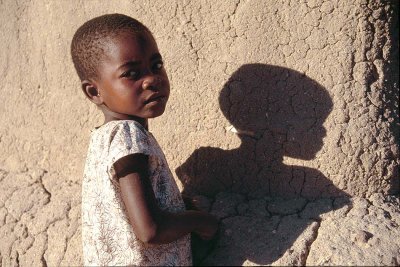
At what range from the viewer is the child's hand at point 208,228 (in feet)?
5.47

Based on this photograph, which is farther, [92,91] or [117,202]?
[92,91]

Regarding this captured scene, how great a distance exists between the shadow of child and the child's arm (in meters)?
0.29

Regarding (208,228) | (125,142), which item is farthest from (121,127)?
(208,228)

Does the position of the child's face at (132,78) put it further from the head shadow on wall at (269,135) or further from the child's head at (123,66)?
the head shadow on wall at (269,135)

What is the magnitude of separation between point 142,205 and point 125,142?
21 centimetres

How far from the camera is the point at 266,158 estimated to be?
190 centimetres

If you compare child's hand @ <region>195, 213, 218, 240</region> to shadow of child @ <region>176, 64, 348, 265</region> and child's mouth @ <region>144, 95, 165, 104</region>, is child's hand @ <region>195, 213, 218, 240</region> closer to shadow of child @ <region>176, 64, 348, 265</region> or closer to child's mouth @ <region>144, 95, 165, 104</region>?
shadow of child @ <region>176, 64, 348, 265</region>

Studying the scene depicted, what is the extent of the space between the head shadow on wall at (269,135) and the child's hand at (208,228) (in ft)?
0.93

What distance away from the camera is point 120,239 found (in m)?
1.58

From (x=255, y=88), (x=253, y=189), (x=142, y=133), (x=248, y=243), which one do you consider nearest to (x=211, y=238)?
(x=248, y=243)

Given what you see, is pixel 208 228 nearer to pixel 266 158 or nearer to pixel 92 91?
pixel 266 158

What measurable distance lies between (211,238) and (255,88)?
24.1 inches

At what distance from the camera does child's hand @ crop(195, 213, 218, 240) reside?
167cm

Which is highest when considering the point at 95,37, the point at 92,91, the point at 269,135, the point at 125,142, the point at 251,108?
the point at 95,37
